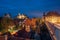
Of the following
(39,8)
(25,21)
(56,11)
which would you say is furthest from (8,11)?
(56,11)

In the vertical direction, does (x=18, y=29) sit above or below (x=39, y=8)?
below

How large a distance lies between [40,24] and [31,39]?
289mm

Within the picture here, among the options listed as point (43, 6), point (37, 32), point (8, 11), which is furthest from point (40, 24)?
point (8, 11)

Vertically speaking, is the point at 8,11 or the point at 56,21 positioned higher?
the point at 8,11

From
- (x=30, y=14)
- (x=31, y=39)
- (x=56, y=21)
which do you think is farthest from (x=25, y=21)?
(x=56, y=21)

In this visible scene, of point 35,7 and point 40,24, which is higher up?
point 35,7

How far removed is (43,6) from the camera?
109 inches

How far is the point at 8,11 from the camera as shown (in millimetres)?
2734

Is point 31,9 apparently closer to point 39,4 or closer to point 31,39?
point 39,4

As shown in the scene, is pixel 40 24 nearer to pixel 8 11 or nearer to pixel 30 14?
pixel 30 14

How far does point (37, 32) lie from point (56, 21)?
363 mm

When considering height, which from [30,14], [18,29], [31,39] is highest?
[30,14]

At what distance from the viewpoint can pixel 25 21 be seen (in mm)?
2762

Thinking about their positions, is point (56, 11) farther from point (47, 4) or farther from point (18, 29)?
point (18, 29)
